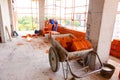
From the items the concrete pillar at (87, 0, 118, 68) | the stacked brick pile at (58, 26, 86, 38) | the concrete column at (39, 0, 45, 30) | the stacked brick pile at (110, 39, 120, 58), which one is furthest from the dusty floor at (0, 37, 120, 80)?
the concrete column at (39, 0, 45, 30)

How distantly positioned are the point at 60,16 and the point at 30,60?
15.0 feet

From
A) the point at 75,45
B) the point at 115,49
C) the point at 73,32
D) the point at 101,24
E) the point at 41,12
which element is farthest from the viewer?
the point at 41,12

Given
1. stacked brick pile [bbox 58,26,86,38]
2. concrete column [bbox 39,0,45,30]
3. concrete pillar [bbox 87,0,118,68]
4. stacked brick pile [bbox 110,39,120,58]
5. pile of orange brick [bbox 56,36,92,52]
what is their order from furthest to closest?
concrete column [bbox 39,0,45,30] → stacked brick pile [bbox 58,26,86,38] → stacked brick pile [bbox 110,39,120,58] → concrete pillar [bbox 87,0,118,68] → pile of orange brick [bbox 56,36,92,52]

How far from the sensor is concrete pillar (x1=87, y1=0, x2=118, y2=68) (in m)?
2.50

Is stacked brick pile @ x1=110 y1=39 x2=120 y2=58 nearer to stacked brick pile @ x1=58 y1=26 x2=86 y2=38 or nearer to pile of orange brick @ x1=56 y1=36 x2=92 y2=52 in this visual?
stacked brick pile @ x1=58 y1=26 x2=86 y2=38

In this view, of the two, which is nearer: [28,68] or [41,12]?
[28,68]

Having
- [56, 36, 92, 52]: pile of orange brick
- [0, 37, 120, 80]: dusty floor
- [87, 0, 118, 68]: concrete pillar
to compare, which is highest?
[87, 0, 118, 68]: concrete pillar

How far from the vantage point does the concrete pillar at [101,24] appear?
8.20 ft

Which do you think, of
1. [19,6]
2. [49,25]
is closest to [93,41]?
[49,25]

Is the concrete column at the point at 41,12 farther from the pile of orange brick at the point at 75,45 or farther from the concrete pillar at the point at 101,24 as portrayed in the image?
the pile of orange brick at the point at 75,45

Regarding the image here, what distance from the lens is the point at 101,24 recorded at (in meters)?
2.56

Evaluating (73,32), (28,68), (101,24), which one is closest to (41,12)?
(73,32)

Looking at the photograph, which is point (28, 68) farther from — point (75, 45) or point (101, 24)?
point (101, 24)

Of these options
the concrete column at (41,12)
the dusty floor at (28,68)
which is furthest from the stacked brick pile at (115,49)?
the concrete column at (41,12)
